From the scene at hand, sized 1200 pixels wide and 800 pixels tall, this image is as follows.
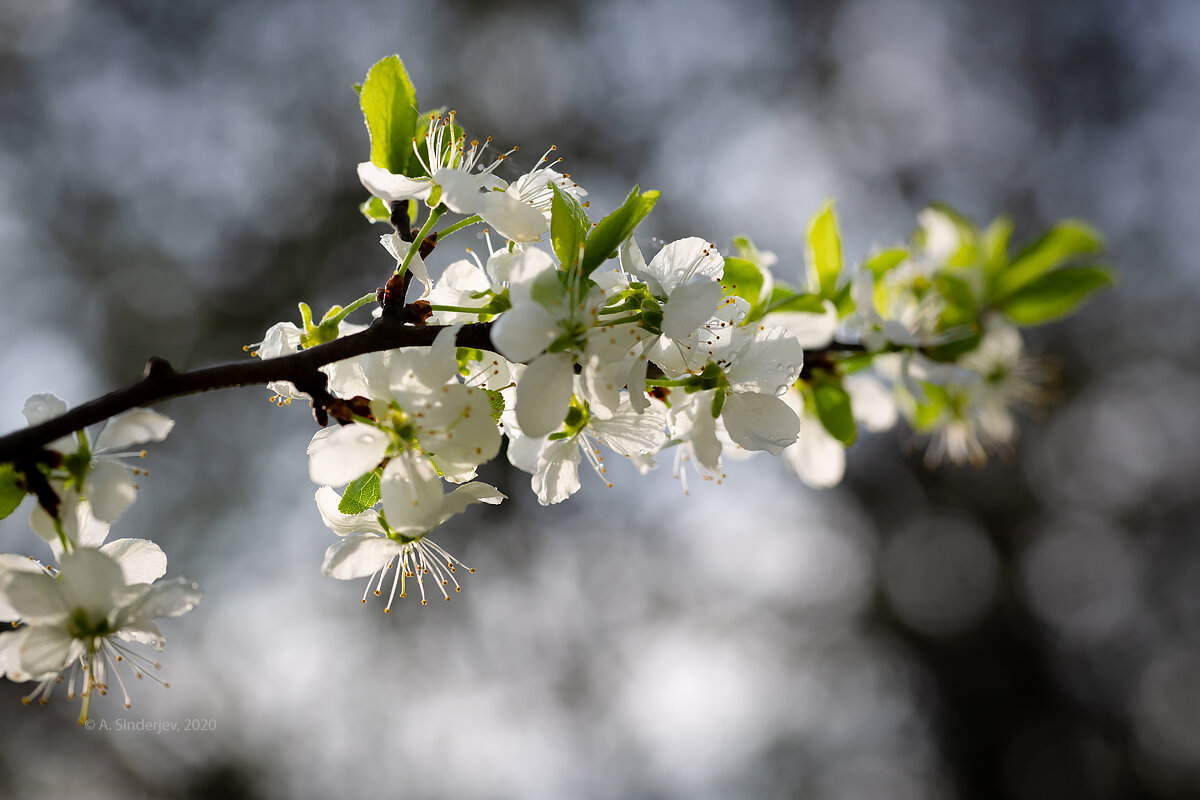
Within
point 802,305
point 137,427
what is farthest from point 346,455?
point 802,305

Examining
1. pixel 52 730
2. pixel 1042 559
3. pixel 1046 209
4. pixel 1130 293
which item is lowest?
pixel 1042 559

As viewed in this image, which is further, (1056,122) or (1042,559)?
(1042,559)

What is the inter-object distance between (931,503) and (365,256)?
5.42 meters

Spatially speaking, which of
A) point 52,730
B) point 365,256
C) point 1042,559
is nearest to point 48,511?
point 365,256

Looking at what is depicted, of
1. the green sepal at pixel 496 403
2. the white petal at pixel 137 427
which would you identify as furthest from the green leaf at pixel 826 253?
the white petal at pixel 137 427

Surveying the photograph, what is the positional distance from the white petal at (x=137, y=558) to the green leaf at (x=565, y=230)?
0.52 m

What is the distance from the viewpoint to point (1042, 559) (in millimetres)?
6812

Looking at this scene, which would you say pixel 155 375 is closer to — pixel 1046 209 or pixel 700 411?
pixel 700 411

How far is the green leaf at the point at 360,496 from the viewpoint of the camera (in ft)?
2.77

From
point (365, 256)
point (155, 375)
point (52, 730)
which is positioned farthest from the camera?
point (365, 256)

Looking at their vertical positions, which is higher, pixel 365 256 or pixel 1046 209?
pixel 365 256

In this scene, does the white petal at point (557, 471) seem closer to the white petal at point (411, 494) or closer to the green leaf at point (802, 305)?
the white petal at point (411, 494)

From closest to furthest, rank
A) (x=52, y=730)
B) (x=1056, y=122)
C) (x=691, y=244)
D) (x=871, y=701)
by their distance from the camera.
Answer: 1. (x=691, y=244)
2. (x=52, y=730)
3. (x=1056, y=122)
4. (x=871, y=701)

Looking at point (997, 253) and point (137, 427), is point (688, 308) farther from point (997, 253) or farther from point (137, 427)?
point (997, 253)
